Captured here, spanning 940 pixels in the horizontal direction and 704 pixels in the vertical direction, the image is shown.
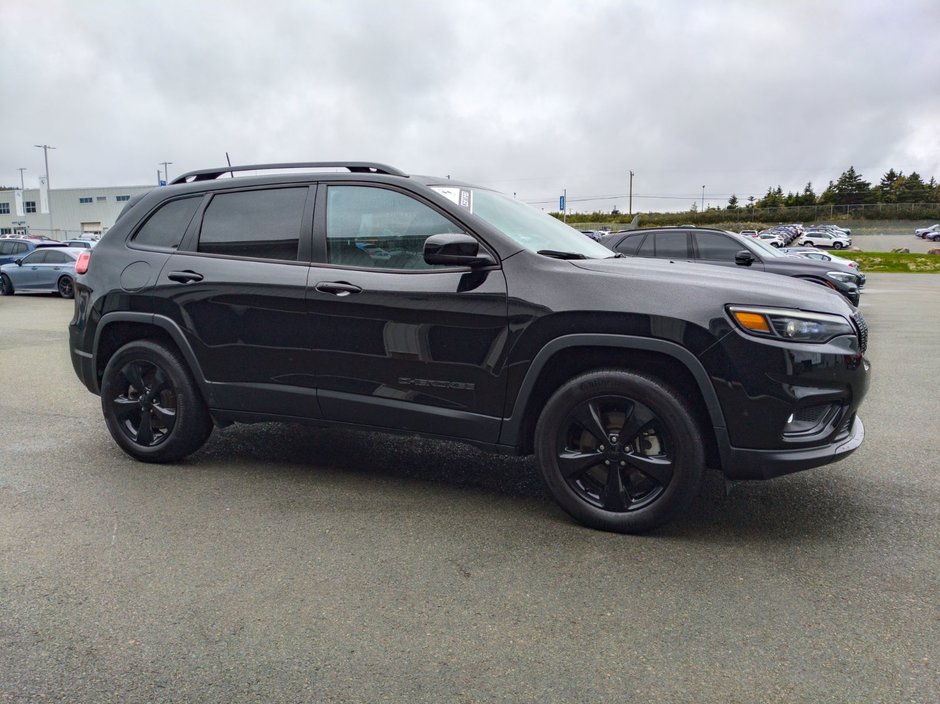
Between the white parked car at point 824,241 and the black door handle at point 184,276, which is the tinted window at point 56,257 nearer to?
the black door handle at point 184,276

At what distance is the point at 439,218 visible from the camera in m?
4.09

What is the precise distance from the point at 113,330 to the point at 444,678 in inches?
137

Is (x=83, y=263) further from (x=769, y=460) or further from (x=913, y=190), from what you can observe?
(x=913, y=190)

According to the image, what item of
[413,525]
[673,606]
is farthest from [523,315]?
[673,606]

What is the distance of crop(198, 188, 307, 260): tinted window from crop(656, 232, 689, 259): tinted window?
9.61 metres

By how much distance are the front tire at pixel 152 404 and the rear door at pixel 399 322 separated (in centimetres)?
96

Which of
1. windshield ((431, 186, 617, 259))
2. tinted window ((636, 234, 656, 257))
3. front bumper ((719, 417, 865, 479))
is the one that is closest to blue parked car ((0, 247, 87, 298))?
tinted window ((636, 234, 656, 257))

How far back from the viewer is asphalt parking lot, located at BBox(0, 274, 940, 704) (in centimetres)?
250

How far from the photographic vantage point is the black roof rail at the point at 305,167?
4.48 m

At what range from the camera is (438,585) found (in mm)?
3170

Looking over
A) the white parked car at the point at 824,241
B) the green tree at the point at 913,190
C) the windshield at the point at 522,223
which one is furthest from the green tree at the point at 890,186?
the windshield at the point at 522,223

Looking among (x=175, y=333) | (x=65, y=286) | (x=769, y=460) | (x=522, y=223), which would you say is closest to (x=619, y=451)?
(x=769, y=460)

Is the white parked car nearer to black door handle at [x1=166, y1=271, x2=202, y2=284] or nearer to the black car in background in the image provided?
the black car in background

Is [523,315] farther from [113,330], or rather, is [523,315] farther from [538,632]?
[113,330]
